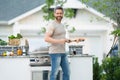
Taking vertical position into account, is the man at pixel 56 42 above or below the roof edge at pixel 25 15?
below

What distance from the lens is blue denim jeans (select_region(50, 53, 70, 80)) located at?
352 inches

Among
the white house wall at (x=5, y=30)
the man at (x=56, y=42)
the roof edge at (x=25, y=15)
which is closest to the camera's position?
the man at (x=56, y=42)

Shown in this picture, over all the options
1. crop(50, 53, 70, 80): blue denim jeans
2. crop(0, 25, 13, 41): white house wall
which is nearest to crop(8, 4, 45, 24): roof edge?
crop(0, 25, 13, 41): white house wall

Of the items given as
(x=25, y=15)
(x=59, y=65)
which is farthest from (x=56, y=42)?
(x=25, y=15)

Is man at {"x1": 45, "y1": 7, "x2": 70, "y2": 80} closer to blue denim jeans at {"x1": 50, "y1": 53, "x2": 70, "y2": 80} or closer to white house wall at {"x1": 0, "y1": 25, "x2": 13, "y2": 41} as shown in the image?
blue denim jeans at {"x1": 50, "y1": 53, "x2": 70, "y2": 80}

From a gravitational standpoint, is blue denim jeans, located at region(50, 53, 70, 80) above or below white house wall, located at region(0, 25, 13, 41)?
below

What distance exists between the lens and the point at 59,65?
903 cm

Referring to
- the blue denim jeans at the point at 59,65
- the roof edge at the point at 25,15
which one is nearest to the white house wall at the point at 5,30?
the roof edge at the point at 25,15

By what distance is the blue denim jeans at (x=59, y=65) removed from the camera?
8.95m

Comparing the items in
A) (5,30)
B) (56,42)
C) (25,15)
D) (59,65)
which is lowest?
(59,65)

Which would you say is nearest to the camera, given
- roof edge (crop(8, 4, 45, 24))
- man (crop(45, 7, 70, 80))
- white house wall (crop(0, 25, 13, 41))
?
man (crop(45, 7, 70, 80))

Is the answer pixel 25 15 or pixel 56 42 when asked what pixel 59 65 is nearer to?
pixel 56 42

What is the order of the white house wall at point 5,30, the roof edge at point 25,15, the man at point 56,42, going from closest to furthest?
the man at point 56,42
the roof edge at point 25,15
the white house wall at point 5,30

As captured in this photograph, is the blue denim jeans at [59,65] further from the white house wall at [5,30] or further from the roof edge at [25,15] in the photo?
the white house wall at [5,30]
